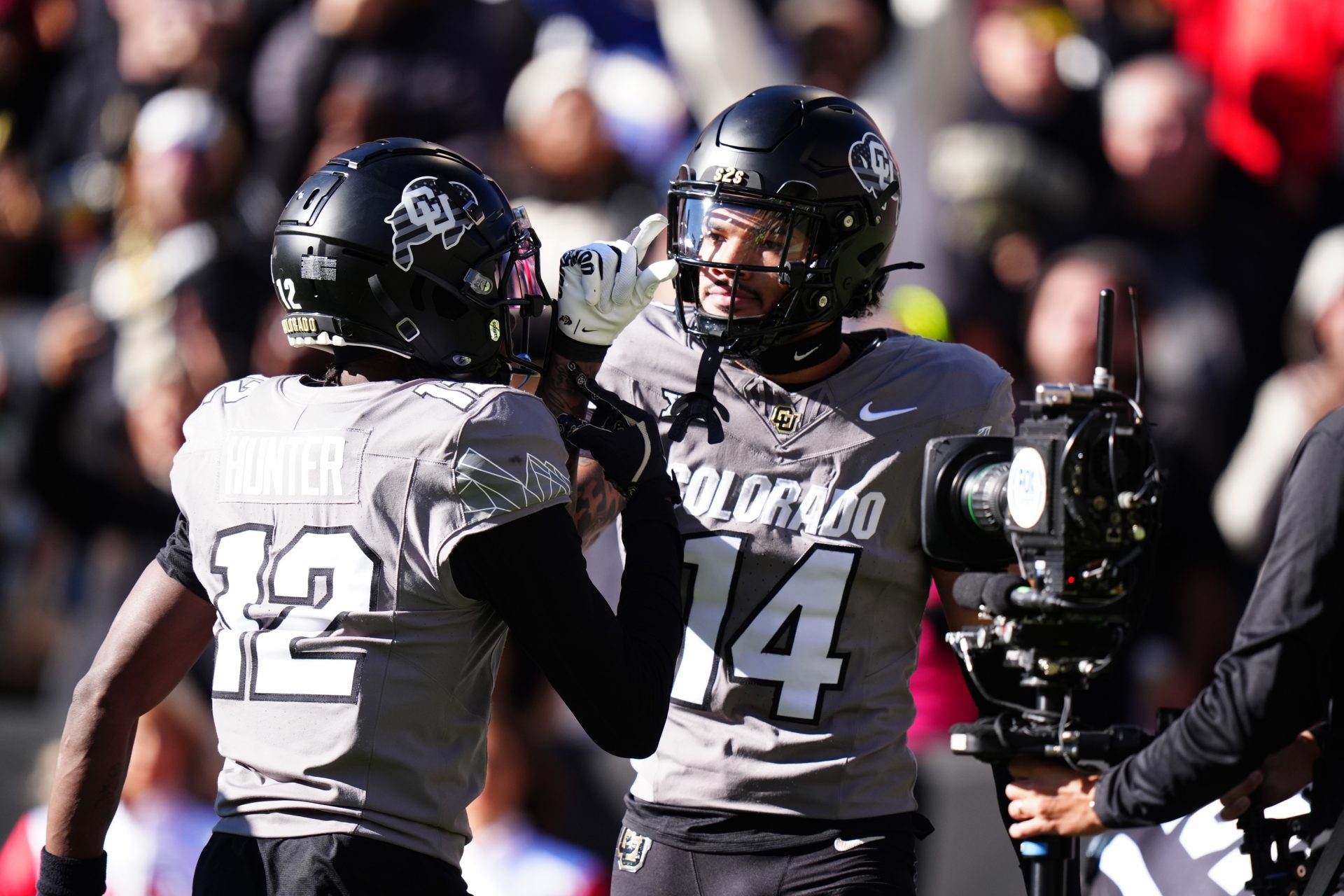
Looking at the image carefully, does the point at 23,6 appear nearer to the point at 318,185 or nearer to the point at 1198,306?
the point at 1198,306

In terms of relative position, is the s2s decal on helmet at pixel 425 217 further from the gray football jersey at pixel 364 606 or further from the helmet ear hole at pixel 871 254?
the helmet ear hole at pixel 871 254

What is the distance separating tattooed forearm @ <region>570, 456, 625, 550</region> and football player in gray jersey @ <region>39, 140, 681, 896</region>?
0.30m

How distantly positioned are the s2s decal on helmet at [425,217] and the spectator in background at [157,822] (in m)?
2.86

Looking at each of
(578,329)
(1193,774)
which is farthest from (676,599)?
(1193,774)

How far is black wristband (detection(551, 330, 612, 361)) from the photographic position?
2.67 meters

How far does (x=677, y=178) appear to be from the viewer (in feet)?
10.4

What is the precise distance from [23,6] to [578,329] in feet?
20.7

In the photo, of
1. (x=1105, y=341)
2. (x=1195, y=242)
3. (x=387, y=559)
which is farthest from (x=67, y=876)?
(x=1195, y=242)

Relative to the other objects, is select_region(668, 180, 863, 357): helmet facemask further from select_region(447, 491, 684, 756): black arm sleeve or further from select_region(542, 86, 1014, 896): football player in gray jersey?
select_region(447, 491, 684, 756): black arm sleeve

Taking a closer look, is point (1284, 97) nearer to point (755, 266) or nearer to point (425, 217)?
point (755, 266)

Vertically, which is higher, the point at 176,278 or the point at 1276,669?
the point at 176,278

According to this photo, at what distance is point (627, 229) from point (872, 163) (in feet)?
9.04

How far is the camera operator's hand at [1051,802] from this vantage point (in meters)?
2.48

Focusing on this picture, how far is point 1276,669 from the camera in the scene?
2.35 m
